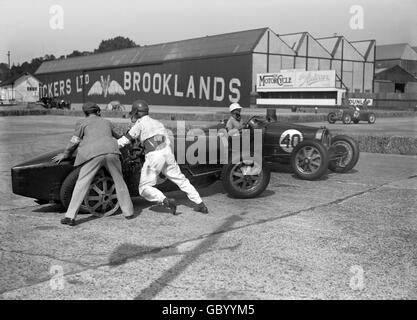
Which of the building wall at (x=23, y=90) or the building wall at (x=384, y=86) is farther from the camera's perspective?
the building wall at (x=23, y=90)

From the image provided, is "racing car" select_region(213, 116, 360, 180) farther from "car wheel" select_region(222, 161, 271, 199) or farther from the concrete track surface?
"car wheel" select_region(222, 161, 271, 199)

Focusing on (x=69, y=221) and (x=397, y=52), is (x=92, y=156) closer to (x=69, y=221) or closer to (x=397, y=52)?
(x=69, y=221)

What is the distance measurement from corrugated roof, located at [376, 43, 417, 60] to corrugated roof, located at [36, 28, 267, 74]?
163 ft

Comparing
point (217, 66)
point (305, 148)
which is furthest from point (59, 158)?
point (217, 66)

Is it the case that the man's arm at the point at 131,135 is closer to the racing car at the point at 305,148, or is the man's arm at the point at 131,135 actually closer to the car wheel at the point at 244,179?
the car wheel at the point at 244,179

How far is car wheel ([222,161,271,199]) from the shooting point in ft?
26.2

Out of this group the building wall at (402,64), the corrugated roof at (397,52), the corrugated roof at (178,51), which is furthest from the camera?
the corrugated roof at (397,52)

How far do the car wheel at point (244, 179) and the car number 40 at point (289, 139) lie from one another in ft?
8.03

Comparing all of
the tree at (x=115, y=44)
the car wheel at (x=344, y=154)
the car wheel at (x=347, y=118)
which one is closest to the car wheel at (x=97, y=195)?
the car wheel at (x=344, y=154)

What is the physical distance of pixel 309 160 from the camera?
1012 cm

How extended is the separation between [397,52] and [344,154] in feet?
304

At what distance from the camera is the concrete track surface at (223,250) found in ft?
14.0

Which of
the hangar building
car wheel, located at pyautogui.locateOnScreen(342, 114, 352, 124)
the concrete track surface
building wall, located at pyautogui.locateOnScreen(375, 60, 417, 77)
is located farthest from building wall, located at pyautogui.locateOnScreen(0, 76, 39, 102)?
the concrete track surface

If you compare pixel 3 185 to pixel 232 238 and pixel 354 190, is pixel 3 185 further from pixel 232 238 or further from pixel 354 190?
pixel 354 190
